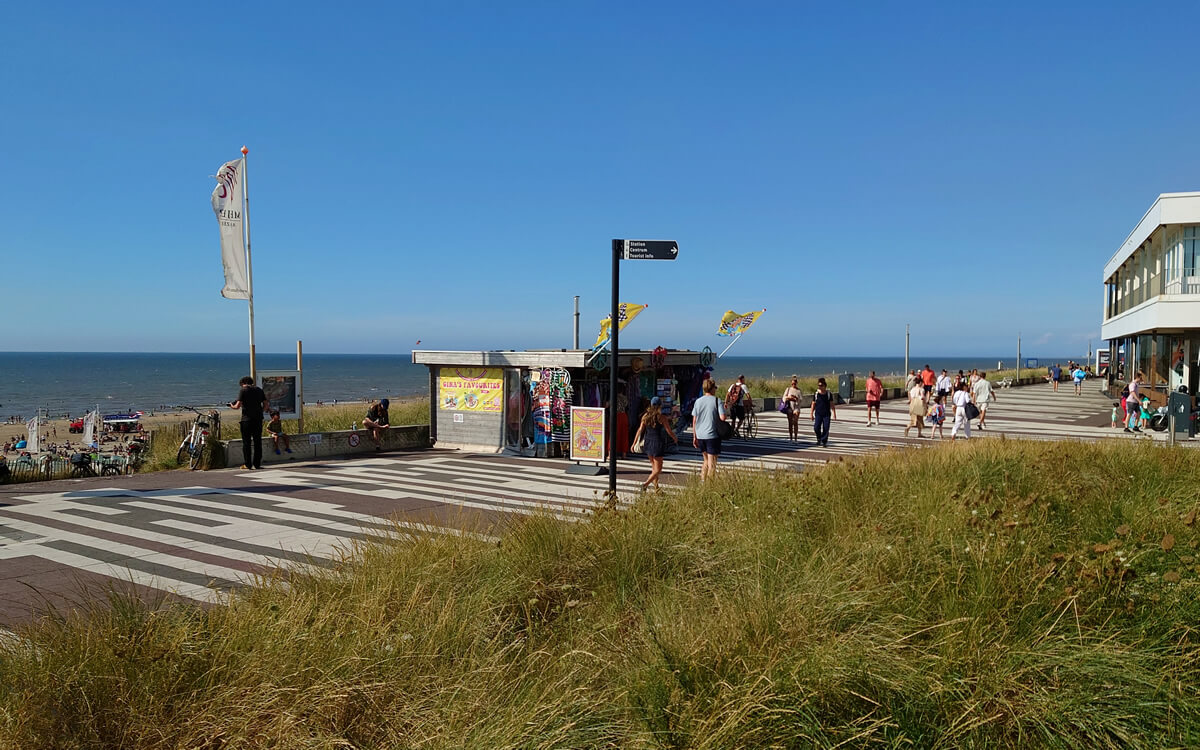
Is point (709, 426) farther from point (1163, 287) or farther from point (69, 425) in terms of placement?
point (69, 425)

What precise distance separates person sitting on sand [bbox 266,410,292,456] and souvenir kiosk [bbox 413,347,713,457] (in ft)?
12.3

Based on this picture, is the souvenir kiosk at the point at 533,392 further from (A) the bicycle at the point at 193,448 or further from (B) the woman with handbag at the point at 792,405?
(A) the bicycle at the point at 193,448

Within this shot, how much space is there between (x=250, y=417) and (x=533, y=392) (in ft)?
19.2

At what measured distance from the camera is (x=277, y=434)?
17.6 m

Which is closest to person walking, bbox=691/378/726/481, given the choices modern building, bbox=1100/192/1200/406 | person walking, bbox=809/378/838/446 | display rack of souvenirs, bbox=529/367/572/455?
display rack of souvenirs, bbox=529/367/572/455

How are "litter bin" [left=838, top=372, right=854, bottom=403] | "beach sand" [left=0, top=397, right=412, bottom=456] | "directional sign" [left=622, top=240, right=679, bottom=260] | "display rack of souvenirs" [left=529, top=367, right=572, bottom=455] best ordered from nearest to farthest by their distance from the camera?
"directional sign" [left=622, top=240, right=679, bottom=260], "display rack of souvenirs" [left=529, top=367, right=572, bottom=455], "beach sand" [left=0, top=397, right=412, bottom=456], "litter bin" [left=838, top=372, right=854, bottom=403]

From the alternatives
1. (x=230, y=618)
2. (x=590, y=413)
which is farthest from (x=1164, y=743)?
(x=590, y=413)

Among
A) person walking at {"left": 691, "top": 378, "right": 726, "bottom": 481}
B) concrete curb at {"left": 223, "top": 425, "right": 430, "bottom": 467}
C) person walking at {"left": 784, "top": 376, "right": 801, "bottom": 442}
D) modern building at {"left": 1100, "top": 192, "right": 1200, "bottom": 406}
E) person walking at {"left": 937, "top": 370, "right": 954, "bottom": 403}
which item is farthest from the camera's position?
person walking at {"left": 937, "top": 370, "right": 954, "bottom": 403}

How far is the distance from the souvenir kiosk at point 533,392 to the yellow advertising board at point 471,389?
2 centimetres

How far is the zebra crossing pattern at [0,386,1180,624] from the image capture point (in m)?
7.68

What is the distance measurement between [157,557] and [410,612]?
559cm

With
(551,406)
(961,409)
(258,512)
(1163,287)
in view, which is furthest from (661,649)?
(1163,287)

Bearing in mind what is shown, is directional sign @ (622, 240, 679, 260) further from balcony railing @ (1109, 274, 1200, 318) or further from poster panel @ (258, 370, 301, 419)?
balcony railing @ (1109, 274, 1200, 318)

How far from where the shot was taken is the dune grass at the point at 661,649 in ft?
11.4
